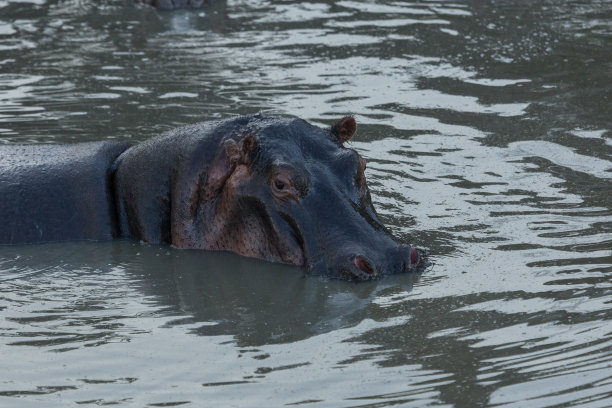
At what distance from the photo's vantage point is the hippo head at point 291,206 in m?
6.19

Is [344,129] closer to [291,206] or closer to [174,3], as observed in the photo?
[291,206]

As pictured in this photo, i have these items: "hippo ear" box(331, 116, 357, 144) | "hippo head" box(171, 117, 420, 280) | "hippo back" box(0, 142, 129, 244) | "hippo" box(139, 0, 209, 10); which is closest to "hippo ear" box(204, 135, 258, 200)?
"hippo head" box(171, 117, 420, 280)

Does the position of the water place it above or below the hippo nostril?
below

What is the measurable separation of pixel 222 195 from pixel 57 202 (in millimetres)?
1112

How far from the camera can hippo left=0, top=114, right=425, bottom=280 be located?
6.28 metres

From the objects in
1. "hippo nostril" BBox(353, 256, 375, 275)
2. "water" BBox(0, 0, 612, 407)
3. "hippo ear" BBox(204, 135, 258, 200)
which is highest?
"hippo ear" BBox(204, 135, 258, 200)

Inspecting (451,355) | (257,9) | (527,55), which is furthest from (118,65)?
(451,355)

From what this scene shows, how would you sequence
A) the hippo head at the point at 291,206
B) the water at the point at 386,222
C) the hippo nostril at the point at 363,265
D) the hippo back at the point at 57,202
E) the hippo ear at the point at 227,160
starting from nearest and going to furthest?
1. the water at the point at 386,222
2. the hippo nostril at the point at 363,265
3. the hippo head at the point at 291,206
4. the hippo ear at the point at 227,160
5. the hippo back at the point at 57,202

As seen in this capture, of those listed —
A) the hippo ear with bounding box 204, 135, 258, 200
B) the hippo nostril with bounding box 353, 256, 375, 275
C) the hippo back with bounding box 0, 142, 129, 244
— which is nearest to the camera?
the hippo nostril with bounding box 353, 256, 375, 275

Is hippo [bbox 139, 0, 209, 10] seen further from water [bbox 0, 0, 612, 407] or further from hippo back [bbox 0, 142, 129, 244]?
hippo back [bbox 0, 142, 129, 244]

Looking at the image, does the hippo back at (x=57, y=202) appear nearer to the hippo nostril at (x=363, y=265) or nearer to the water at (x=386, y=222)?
the water at (x=386, y=222)

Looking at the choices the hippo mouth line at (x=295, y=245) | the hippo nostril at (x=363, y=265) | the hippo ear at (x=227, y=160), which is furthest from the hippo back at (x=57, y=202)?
the hippo nostril at (x=363, y=265)

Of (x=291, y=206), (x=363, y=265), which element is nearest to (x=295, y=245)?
(x=291, y=206)

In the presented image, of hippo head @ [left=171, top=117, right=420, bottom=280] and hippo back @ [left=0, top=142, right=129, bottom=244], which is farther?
hippo back @ [left=0, top=142, right=129, bottom=244]
